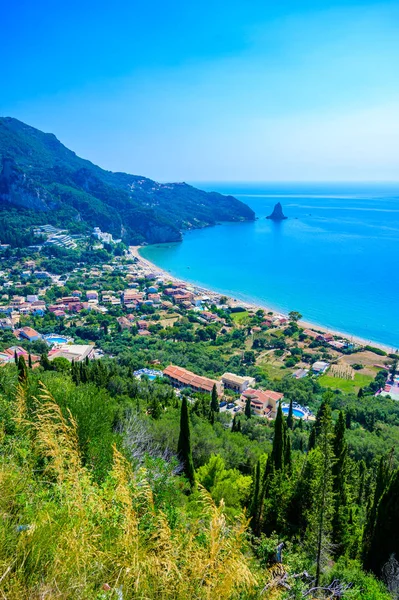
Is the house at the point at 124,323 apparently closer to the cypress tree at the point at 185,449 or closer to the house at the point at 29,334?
the house at the point at 29,334

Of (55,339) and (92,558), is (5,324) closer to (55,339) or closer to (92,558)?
(55,339)

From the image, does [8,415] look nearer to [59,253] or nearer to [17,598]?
[17,598]

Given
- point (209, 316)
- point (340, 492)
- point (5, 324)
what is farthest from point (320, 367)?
point (5, 324)

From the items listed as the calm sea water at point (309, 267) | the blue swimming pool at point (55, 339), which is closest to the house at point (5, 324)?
the blue swimming pool at point (55, 339)

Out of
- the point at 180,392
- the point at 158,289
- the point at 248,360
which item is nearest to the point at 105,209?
the point at 158,289

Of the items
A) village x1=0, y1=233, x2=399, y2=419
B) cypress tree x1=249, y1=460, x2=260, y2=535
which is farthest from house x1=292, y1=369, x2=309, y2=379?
cypress tree x1=249, y1=460, x2=260, y2=535

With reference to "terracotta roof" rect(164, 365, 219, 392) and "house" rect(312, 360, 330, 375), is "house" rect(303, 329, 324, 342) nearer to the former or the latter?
"house" rect(312, 360, 330, 375)
